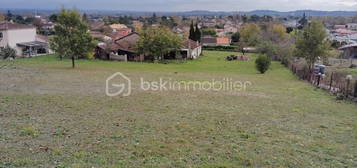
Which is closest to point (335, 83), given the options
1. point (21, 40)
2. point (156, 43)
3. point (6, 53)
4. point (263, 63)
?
point (263, 63)

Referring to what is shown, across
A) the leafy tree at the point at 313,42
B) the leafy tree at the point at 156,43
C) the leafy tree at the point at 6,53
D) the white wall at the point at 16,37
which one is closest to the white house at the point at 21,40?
the white wall at the point at 16,37

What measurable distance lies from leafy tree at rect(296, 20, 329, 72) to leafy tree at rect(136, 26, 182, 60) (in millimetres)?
17435

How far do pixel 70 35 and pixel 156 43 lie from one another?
14.0 metres

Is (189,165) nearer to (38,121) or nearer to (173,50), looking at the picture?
(38,121)

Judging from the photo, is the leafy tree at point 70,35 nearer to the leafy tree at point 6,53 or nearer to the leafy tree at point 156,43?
the leafy tree at point 6,53

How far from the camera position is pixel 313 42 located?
25.7 metres

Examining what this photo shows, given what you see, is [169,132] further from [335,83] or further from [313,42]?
[313,42]

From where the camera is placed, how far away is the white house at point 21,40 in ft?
126

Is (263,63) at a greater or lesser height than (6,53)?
lesser

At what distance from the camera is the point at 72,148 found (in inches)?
230

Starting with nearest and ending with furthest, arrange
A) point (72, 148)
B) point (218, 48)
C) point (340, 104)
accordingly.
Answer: point (72, 148), point (340, 104), point (218, 48)

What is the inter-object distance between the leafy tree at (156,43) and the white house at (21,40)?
52.3 ft

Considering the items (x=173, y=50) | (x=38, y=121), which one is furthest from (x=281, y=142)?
(x=173, y=50)

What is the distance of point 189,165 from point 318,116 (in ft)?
21.8
